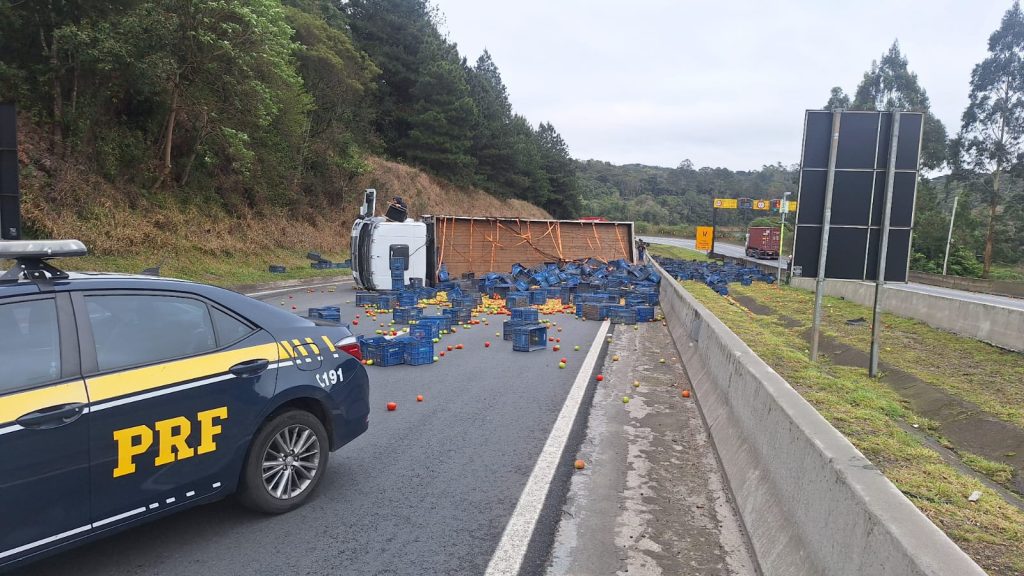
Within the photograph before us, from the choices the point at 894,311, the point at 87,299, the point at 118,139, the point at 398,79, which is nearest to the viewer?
the point at 87,299

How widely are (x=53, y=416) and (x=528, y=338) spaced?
808 centimetres

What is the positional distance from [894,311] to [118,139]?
25475mm

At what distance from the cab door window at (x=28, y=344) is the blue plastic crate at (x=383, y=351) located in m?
5.94

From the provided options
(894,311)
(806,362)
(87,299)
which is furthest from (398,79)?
(87,299)

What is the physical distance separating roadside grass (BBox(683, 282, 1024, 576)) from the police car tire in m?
4.20

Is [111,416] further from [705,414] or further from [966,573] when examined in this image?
Answer: [705,414]

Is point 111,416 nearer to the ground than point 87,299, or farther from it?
nearer to the ground

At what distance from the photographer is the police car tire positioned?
4.02 m

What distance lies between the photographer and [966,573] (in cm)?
216

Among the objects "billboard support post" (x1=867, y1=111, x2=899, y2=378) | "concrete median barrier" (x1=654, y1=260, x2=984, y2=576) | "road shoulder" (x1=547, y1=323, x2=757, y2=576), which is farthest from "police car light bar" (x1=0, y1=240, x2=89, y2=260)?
"billboard support post" (x1=867, y1=111, x2=899, y2=378)

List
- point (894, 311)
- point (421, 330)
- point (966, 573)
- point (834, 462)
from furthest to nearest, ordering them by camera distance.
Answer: point (894, 311), point (421, 330), point (834, 462), point (966, 573)

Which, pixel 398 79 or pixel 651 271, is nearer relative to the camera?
pixel 651 271

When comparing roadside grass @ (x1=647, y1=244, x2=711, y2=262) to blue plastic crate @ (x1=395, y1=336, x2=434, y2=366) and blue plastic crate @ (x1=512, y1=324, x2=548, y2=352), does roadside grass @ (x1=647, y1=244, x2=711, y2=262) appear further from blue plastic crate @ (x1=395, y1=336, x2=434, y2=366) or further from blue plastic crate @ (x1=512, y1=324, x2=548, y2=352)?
blue plastic crate @ (x1=395, y1=336, x2=434, y2=366)

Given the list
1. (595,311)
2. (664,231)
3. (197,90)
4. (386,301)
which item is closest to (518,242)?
(386,301)
